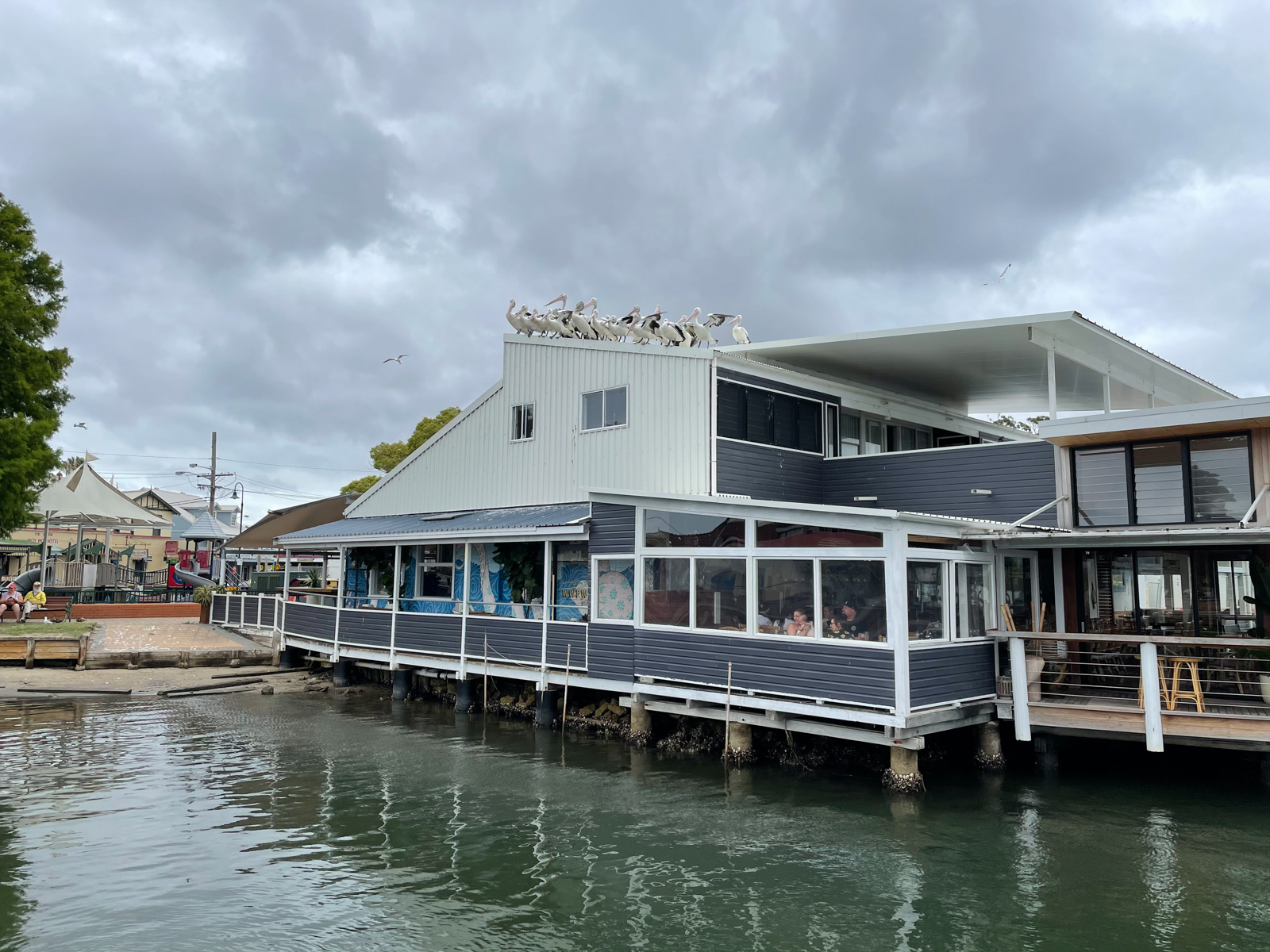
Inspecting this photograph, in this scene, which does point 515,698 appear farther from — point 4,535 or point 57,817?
point 4,535

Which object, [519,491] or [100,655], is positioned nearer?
[519,491]

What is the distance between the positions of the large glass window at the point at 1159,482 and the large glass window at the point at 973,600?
3.16 meters

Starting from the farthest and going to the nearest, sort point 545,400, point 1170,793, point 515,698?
point 545,400 → point 515,698 → point 1170,793

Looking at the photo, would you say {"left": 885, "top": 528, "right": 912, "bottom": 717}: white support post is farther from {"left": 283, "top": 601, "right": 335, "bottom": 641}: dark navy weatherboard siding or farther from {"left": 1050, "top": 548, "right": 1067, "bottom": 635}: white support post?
{"left": 283, "top": 601, "right": 335, "bottom": 641}: dark navy weatherboard siding

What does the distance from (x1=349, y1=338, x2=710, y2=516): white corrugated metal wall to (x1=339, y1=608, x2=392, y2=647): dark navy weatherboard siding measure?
3340 mm

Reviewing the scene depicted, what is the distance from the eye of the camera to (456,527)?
63.6 ft

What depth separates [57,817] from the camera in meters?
10.8

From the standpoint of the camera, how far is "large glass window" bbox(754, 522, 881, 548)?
39.8 ft

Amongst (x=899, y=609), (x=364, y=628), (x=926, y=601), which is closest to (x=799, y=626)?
(x=899, y=609)

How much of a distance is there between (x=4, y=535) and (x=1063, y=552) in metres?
26.6

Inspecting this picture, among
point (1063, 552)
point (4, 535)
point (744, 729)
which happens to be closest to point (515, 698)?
point (744, 729)

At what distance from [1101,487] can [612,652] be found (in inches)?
343

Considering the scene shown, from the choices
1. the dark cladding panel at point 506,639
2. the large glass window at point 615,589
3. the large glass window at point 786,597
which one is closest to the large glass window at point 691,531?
the large glass window at point 786,597

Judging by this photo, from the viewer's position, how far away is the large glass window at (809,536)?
12.1 metres
